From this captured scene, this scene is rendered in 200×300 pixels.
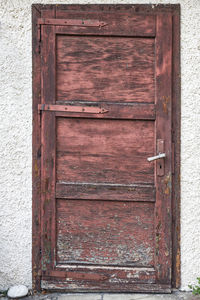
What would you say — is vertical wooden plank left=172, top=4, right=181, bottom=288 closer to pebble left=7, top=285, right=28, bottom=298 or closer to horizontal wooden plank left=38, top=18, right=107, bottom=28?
horizontal wooden plank left=38, top=18, right=107, bottom=28

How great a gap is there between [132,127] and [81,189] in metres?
0.64

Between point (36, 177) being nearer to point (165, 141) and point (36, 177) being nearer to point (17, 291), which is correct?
point (17, 291)

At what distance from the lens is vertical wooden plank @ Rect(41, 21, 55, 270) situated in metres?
2.28

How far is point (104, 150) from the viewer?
231cm

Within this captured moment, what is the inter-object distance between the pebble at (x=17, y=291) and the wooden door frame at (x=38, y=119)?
9 centimetres

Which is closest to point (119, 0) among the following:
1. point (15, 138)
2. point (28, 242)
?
point (15, 138)

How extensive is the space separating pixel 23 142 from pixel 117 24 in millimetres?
1194

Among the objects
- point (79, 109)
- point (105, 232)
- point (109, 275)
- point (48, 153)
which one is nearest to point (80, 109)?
point (79, 109)

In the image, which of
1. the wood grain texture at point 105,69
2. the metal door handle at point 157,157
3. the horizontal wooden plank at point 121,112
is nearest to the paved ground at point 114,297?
the metal door handle at point 157,157

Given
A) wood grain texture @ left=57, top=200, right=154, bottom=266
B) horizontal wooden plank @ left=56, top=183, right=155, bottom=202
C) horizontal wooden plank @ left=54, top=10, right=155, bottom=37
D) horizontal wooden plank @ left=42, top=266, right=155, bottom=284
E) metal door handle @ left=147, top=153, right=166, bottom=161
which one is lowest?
horizontal wooden plank @ left=42, top=266, right=155, bottom=284

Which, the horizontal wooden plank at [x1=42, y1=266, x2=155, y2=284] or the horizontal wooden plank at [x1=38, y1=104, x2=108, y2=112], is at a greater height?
the horizontal wooden plank at [x1=38, y1=104, x2=108, y2=112]

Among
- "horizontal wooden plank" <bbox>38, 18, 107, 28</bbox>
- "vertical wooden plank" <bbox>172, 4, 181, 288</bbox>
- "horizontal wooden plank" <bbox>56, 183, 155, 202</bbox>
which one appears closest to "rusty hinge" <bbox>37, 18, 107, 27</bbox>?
"horizontal wooden plank" <bbox>38, 18, 107, 28</bbox>

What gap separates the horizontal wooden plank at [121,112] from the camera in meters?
2.28

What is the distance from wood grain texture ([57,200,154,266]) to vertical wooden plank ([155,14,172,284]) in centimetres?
7
